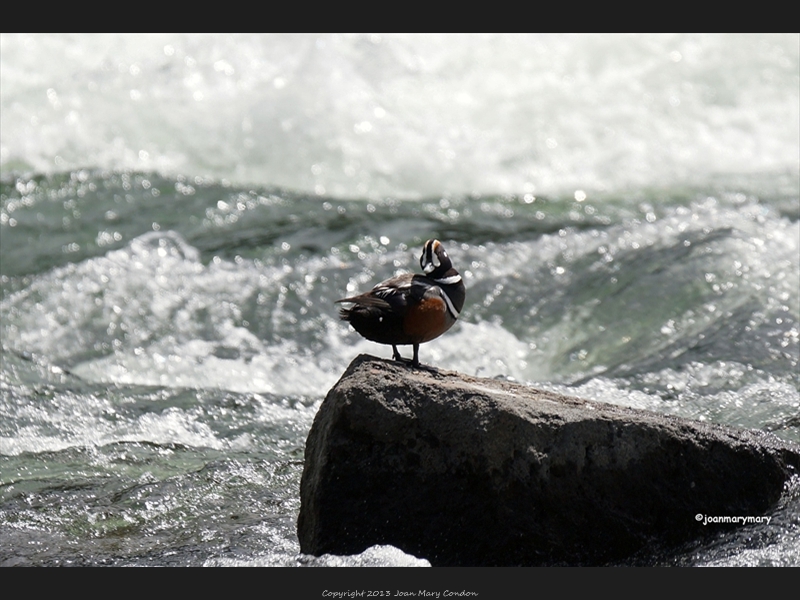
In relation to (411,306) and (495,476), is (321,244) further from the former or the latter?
(495,476)

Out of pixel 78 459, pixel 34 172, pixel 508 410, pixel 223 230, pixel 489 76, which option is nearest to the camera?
pixel 508 410

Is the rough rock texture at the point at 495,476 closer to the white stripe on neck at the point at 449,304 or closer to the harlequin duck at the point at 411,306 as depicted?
the harlequin duck at the point at 411,306

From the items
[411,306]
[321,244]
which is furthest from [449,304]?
[321,244]

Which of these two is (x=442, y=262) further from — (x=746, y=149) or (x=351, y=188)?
(x=746, y=149)

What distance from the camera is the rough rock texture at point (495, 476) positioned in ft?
14.2

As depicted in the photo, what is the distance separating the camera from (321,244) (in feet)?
33.9

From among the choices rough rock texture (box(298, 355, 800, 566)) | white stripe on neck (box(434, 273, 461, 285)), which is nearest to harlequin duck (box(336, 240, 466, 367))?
white stripe on neck (box(434, 273, 461, 285))

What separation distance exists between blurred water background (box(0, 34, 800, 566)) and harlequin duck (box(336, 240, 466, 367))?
1.10m

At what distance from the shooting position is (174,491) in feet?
18.8

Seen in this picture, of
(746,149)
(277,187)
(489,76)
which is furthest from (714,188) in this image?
(277,187)

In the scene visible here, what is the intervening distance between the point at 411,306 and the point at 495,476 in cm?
97

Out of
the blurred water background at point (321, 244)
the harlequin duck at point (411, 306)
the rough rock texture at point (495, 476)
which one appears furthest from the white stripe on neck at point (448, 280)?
the blurred water background at point (321, 244)

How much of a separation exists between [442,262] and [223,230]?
20.4ft

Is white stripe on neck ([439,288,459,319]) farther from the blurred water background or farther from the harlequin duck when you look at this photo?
the blurred water background
